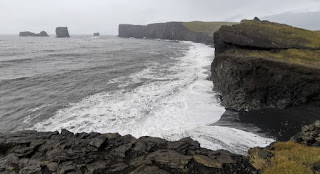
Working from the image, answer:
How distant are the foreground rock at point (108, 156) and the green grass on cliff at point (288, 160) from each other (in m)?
0.66

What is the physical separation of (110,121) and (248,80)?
15.3 meters

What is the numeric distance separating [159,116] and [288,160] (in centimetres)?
1318

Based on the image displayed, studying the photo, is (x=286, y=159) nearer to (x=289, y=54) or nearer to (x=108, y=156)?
(x=108, y=156)

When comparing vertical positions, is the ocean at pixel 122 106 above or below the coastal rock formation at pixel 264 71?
below

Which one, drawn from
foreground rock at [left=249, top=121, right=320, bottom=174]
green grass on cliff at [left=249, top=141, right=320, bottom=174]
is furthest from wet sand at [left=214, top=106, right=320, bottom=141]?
green grass on cliff at [left=249, top=141, right=320, bottom=174]

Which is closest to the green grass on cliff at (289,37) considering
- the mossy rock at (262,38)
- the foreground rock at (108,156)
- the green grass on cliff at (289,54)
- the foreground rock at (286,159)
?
the mossy rock at (262,38)

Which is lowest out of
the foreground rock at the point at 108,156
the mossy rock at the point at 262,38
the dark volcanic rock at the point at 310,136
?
the foreground rock at the point at 108,156

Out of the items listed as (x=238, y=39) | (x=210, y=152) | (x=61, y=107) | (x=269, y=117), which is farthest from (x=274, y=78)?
(x=61, y=107)

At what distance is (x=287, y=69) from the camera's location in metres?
25.1

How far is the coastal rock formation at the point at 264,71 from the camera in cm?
2478

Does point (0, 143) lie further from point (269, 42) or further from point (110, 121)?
point (269, 42)

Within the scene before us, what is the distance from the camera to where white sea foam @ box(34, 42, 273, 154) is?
19219mm

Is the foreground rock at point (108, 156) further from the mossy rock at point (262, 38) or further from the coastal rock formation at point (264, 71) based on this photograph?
the mossy rock at point (262, 38)

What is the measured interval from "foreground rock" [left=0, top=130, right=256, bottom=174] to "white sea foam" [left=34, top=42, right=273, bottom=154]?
161 inches
